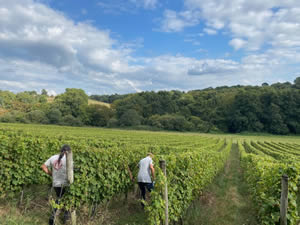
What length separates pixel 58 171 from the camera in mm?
4629

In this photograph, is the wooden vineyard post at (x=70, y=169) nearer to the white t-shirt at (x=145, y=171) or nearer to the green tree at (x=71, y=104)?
the white t-shirt at (x=145, y=171)

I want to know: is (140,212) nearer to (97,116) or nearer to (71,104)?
(97,116)

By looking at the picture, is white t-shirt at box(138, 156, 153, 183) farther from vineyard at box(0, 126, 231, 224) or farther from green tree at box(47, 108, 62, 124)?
green tree at box(47, 108, 62, 124)

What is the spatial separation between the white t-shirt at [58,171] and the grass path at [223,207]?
3634mm

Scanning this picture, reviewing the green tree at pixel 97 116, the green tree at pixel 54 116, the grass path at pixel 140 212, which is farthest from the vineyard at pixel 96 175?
the green tree at pixel 97 116

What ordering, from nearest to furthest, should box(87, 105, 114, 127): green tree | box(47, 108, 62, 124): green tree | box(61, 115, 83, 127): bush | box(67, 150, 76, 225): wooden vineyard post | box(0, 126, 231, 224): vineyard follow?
1. box(67, 150, 76, 225): wooden vineyard post
2. box(0, 126, 231, 224): vineyard
3. box(47, 108, 62, 124): green tree
4. box(61, 115, 83, 127): bush
5. box(87, 105, 114, 127): green tree

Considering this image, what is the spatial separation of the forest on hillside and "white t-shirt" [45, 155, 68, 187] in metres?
67.5

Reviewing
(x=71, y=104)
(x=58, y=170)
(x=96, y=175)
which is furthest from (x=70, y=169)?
(x=71, y=104)

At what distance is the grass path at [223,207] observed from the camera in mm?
6125

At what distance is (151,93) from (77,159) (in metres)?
88.9

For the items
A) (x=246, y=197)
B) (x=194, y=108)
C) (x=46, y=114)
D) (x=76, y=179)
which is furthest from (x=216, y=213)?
(x=194, y=108)

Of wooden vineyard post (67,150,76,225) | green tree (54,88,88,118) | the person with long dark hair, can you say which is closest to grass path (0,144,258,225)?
wooden vineyard post (67,150,76,225)

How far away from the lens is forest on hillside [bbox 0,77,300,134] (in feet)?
235

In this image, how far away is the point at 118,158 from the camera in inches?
255
